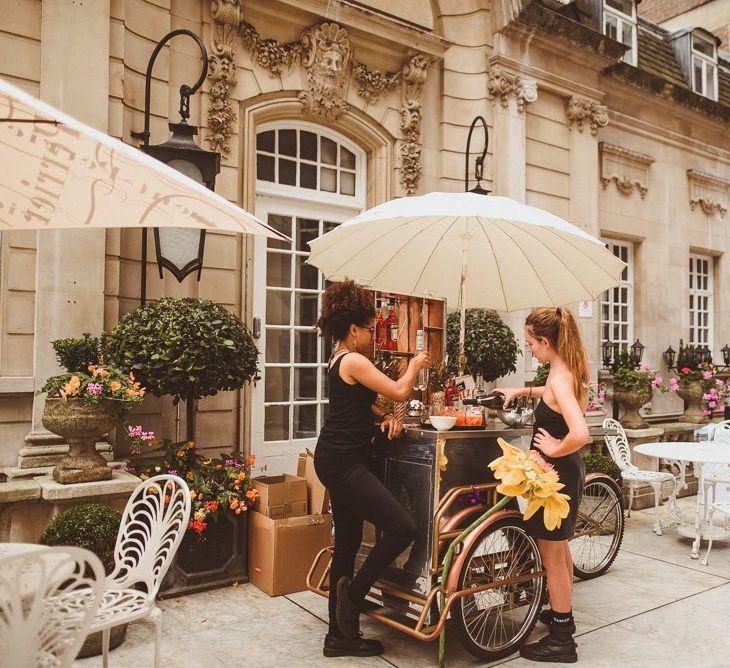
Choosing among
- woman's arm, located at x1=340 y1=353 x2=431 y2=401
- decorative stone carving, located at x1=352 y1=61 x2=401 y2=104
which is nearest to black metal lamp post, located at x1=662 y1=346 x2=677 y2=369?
decorative stone carving, located at x1=352 y1=61 x2=401 y2=104

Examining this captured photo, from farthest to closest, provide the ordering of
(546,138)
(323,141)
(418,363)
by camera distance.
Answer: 1. (546,138)
2. (323,141)
3. (418,363)

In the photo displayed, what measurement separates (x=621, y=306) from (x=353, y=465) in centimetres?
800

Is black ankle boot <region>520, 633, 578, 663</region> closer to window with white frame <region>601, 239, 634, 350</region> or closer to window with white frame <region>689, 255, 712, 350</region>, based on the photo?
window with white frame <region>601, 239, 634, 350</region>

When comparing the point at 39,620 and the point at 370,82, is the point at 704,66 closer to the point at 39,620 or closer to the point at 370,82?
the point at 370,82

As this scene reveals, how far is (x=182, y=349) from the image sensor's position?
466cm

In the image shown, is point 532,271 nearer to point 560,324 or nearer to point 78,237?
point 560,324

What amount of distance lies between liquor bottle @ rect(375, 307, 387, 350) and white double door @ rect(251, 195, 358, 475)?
2.61m

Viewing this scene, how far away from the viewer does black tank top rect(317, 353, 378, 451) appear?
143 inches

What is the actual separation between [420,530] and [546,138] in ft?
21.4

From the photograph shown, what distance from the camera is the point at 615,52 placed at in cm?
925

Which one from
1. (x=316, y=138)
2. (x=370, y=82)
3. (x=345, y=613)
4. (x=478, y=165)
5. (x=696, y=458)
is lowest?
(x=345, y=613)

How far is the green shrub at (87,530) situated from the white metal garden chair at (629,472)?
5.00 meters

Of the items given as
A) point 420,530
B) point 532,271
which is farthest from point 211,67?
point 420,530

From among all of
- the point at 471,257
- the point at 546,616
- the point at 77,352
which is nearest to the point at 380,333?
the point at 471,257
